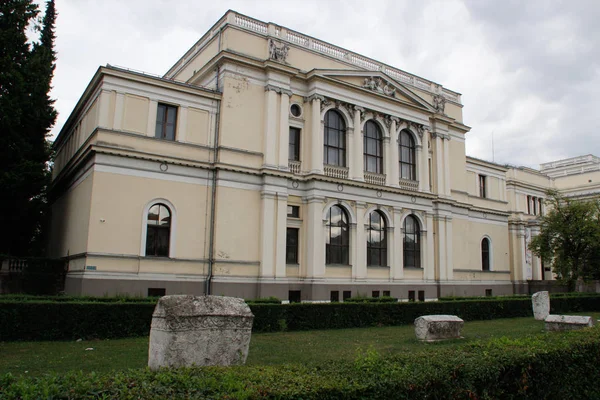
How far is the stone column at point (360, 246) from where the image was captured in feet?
106

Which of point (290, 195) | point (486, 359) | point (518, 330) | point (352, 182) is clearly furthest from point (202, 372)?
point (352, 182)

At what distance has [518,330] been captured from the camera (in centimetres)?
2042

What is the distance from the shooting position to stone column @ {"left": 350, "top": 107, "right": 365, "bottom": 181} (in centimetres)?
3347

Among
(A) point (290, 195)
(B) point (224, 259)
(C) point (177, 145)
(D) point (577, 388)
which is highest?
(C) point (177, 145)

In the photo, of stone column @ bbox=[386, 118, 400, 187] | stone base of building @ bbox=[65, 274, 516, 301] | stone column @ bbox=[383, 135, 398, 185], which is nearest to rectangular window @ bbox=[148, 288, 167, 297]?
stone base of building @ bbox=[65, 274, 516, 301]

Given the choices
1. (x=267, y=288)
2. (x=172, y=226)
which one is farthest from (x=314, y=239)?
(x=172, y=226)

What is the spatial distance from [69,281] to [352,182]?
1819 centimetres

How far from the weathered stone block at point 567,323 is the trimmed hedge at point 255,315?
22.0 ft

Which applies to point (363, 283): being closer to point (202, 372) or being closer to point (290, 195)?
point (290, 195)

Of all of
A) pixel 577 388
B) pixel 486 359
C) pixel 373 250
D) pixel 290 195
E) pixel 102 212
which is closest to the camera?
pixel 486 359

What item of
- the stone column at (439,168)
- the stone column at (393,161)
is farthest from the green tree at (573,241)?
the stone column at (393,161)

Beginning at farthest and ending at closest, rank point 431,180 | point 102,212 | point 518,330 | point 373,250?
point 431,180 < point 373,250 < point 102,212 < point 518,330

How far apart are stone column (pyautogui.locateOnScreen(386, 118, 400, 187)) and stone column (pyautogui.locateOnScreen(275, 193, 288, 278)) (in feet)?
A: 30.7

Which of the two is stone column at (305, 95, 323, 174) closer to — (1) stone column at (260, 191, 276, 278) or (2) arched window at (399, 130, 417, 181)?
(1) stone column at (260, 191, 276, 278)
